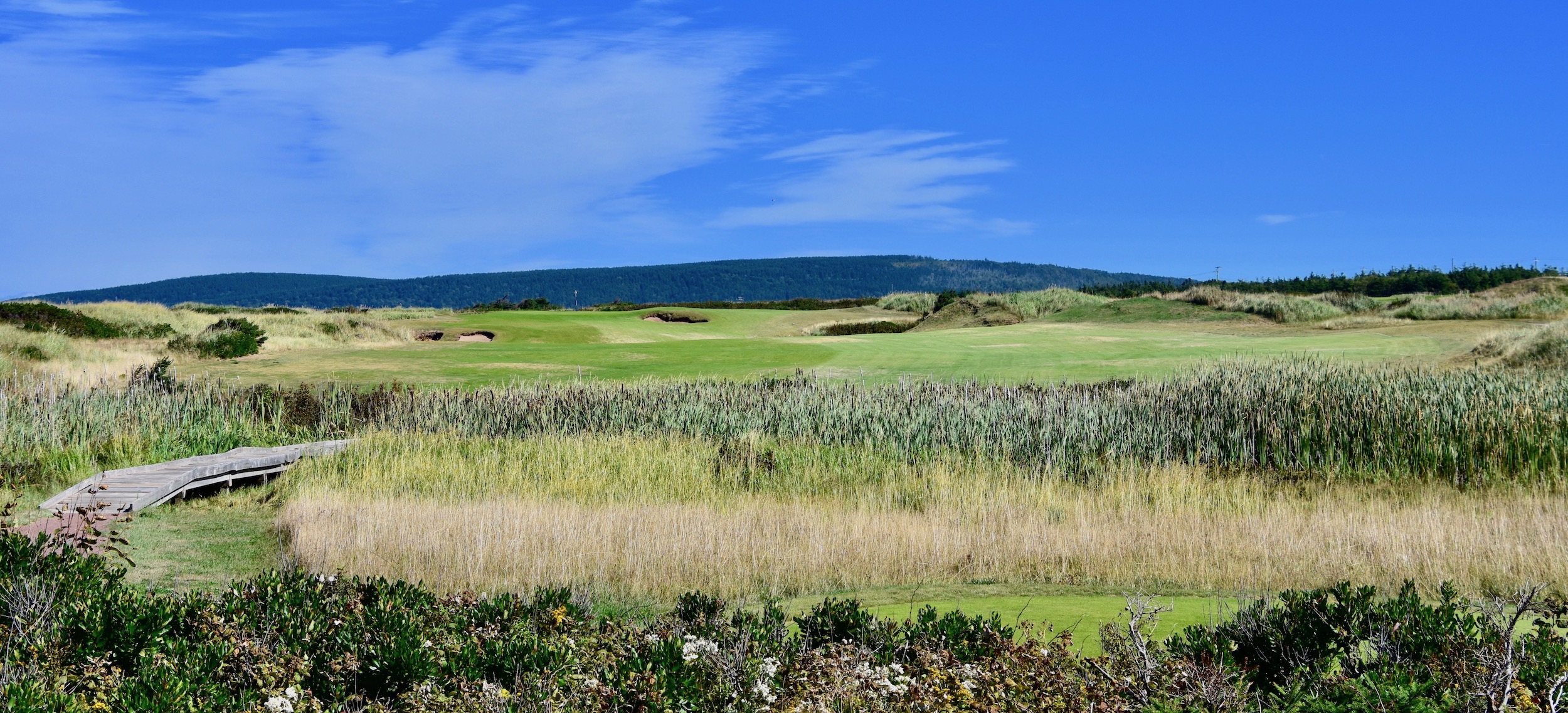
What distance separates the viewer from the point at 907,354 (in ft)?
80.1

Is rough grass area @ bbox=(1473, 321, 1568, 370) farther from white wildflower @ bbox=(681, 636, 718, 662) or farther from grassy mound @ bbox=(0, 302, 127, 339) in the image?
grassy mound @ bbox=(0, 302, 127, 339)

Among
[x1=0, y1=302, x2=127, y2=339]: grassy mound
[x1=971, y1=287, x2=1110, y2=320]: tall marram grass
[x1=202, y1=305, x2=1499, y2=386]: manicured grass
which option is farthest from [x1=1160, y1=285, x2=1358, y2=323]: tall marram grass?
[x1=0, y1=302, x2=127, y2=339]: grassy mound

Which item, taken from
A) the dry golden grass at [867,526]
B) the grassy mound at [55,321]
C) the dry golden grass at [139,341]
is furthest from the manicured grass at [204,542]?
the grassy mound at [55,321]

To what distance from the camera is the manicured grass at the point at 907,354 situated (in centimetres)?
2069

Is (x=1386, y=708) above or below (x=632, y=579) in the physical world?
above

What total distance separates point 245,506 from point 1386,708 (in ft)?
36.2

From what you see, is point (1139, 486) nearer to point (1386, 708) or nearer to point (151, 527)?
point (1386, 708)

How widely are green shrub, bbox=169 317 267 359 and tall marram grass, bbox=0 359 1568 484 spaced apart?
32.0 feet

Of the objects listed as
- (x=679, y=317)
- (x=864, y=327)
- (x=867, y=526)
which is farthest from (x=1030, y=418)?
(x=679, y=317)

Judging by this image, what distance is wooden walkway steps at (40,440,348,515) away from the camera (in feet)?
32.4

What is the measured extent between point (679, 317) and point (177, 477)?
42964mm

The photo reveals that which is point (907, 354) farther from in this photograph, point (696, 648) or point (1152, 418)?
point (696, 648)

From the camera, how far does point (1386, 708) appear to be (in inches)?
136

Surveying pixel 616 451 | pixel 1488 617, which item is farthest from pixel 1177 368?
pixel 1488 617
